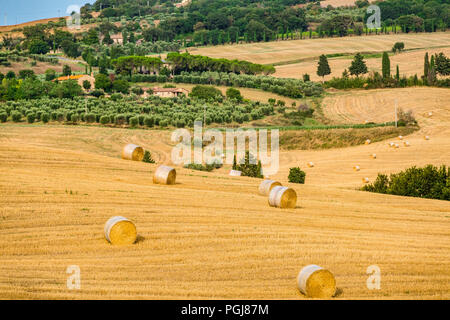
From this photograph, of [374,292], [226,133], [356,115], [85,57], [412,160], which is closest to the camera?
[374,292]

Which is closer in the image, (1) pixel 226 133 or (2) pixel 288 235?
(2) pixel 288 235

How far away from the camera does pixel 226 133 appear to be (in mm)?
70438

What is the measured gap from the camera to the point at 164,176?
3206cm

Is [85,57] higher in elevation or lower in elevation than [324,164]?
higher

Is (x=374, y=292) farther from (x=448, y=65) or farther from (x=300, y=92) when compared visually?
(x=448, y=65)

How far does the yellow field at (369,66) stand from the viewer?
123375 millimetres

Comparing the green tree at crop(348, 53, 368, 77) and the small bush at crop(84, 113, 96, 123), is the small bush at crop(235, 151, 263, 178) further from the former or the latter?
the green tree at crop(348, 53, 368, 77)

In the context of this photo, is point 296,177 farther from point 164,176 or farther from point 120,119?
point 120,119

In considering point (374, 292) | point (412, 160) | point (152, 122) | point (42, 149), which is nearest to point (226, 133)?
point (152, 122)

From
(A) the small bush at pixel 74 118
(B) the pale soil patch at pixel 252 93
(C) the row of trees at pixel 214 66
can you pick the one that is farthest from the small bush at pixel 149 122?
(C) the row of trees at pixel 214 66

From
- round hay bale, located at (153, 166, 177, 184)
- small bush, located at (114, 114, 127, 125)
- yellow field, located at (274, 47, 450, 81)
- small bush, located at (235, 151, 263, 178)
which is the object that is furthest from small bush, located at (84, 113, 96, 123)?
yellow field, located at (274, 47, 450, 81)

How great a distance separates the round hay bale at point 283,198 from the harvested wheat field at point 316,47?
383 ft

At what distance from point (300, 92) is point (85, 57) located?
66350 mm

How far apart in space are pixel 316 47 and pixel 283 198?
135m
